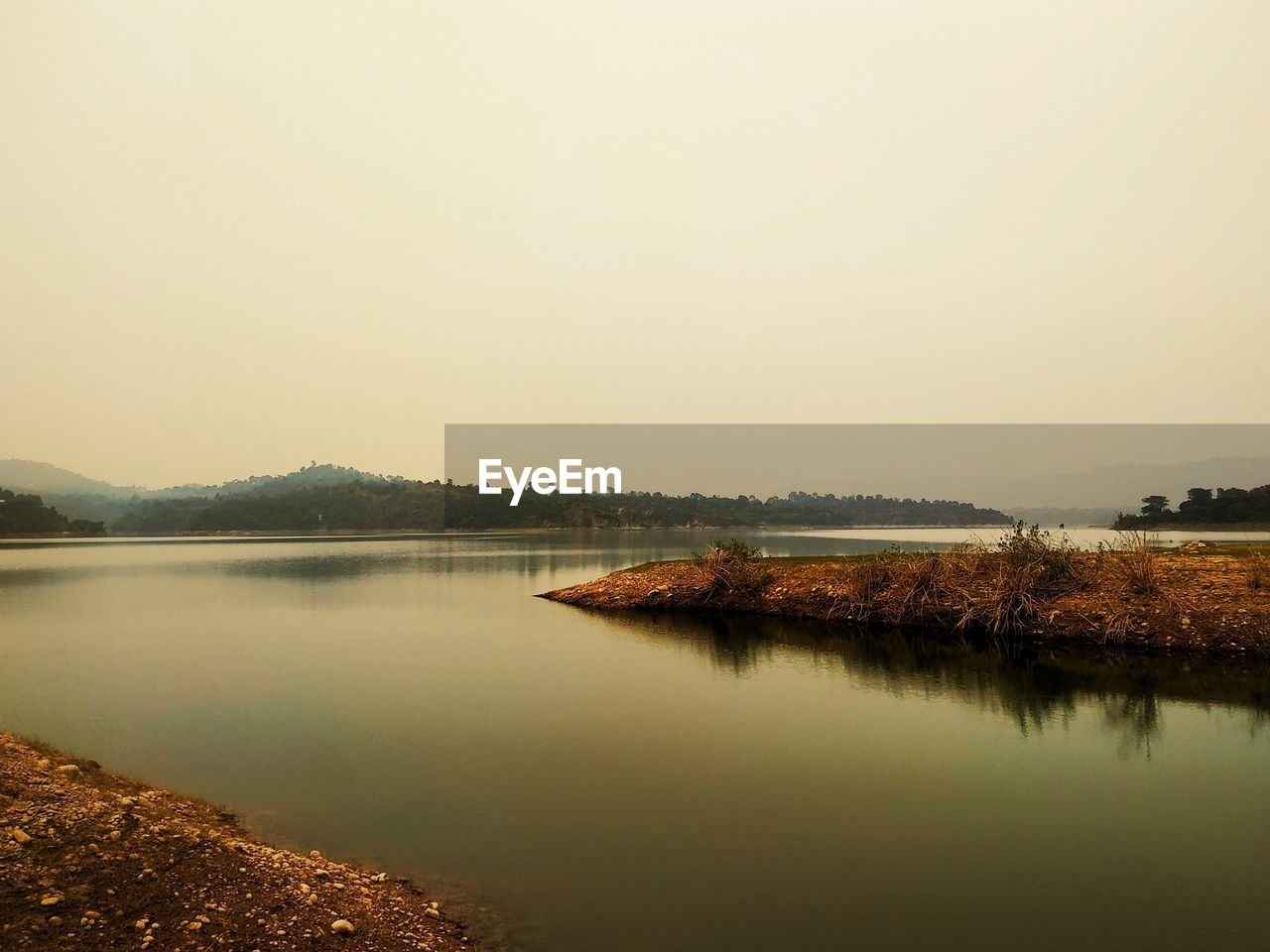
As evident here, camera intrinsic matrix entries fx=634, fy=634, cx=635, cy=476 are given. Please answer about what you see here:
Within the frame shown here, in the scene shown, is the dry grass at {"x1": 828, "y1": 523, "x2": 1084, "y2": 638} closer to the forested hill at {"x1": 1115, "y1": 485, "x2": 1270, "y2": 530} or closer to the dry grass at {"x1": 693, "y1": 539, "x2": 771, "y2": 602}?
the dry grass at {"x1": 693, "y1": 539, "x2": 771, "y2": 602}

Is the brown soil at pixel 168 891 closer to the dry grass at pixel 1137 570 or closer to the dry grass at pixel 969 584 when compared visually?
the dry grass at pixel 969 584

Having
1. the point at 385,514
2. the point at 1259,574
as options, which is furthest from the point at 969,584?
the point at 385,514

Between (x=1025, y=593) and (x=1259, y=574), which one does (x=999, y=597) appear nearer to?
(x=1025, y=593)

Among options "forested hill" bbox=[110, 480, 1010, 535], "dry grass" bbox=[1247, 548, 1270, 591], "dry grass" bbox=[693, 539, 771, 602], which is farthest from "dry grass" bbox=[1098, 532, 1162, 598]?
"forested hill" bbox=[110, 480, 1010, 535]

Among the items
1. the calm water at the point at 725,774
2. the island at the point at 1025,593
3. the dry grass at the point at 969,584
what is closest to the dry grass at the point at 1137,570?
the island at the point at 1025,593

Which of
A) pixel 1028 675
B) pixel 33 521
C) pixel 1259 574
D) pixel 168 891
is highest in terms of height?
pixel 33 521

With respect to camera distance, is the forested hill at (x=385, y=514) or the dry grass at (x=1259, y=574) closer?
the dry grass at (x=1259, y=574)
